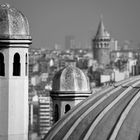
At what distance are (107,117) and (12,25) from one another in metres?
1.31

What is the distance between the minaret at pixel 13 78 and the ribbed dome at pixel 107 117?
2.01 ft

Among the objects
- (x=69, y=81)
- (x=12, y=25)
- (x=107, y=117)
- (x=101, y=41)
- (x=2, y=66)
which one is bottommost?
(x=107, y=117)

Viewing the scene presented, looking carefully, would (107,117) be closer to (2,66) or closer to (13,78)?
(13,78)

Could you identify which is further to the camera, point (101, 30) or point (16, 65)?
point (101, 30)

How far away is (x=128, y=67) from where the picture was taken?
91750 millimetres

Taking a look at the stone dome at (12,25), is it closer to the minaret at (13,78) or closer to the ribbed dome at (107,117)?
the minaret at (13,78)

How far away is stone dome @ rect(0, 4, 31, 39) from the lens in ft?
21.3

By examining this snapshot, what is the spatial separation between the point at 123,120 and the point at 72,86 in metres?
1.80

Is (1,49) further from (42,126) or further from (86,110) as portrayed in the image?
(42,126)

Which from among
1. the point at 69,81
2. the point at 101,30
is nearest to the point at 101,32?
the point at 101,30

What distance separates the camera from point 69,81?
283 inches

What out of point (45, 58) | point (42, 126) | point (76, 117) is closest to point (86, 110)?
point (76, 117)

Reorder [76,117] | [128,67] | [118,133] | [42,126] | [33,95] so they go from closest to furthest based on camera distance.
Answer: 1. [118,133]
2. [76,117]
3. [42,126]
4. [33,95]
5. [128,67]

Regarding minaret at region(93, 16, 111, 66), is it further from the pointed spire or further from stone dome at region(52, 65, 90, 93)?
stone dome at region(52, 65, 90, 93)
